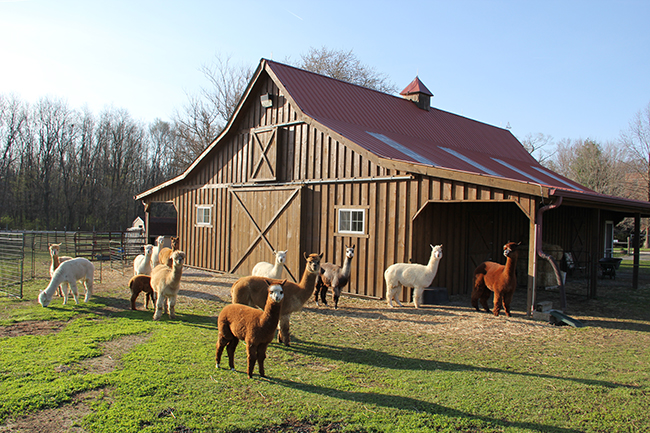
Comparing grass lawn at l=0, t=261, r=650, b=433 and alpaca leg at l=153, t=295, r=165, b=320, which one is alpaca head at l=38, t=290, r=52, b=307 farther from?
alpaca leg at l=153, t=295, r=165, b=320

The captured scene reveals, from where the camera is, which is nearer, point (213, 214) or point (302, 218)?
point (302, 218)

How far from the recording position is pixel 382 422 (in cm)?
447

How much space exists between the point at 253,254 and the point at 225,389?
10651 millimetres

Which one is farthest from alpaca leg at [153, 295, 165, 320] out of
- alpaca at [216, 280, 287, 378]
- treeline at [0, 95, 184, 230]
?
treeline at [0, 95, 184, 230]

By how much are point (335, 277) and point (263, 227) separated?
5468 millimetres

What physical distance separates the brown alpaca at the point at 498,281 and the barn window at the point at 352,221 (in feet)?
11.2

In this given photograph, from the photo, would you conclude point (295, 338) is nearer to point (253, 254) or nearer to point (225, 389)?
point (225, 389)

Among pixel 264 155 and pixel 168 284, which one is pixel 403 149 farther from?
pixel 168 284

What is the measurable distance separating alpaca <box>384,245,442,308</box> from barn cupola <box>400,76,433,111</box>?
11.9 m

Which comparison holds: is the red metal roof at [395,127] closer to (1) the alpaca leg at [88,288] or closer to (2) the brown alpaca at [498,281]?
(2) the brown alpaca at [498,281]

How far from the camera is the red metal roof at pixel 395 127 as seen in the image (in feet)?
43.8

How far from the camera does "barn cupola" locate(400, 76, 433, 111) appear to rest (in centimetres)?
2053

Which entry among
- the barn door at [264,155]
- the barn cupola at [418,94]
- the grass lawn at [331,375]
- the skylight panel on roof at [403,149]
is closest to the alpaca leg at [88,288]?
the grass lawn at [331,375]

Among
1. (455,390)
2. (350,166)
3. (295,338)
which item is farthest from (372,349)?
(350,166)
